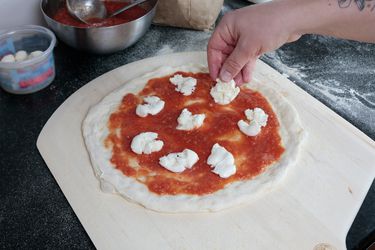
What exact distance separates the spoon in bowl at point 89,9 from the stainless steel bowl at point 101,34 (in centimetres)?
Answer: 14

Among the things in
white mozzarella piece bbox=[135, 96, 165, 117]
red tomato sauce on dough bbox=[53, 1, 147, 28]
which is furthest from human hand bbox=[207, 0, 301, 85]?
red tomato sauce on dough bbox=[53, 1, 147, 28]

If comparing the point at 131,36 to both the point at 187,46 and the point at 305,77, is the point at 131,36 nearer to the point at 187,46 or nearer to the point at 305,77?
the point at 187,46

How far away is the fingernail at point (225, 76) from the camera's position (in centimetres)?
167

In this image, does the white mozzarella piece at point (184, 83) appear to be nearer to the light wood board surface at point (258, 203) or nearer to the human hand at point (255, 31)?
the human hand at point (255, 31)

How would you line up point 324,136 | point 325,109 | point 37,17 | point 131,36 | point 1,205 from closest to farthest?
point 1,205
point 324,136
point 325,109
point 131,36
point 37,17

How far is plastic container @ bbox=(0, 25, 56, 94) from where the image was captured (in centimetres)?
177

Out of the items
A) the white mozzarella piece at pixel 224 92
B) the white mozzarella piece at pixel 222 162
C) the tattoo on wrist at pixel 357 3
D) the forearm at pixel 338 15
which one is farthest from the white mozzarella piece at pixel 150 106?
the tattoo on wrist at pixel 357 3

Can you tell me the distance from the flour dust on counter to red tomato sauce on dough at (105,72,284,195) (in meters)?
0.38

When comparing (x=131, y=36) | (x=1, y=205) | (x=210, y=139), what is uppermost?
(x=131, y=36)

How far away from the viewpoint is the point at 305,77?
2.07 metres

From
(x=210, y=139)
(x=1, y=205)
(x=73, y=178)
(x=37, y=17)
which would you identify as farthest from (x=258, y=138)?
(x=37, y=17)

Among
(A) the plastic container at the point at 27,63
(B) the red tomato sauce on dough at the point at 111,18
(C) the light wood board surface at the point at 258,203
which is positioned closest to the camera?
(C) the light wood board surface at the point at 258,203

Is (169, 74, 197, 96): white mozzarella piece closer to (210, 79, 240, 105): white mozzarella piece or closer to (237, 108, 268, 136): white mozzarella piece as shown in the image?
(210, 79, 240, 105): white mozzarella piece

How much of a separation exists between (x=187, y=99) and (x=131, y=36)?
49 centimetres
